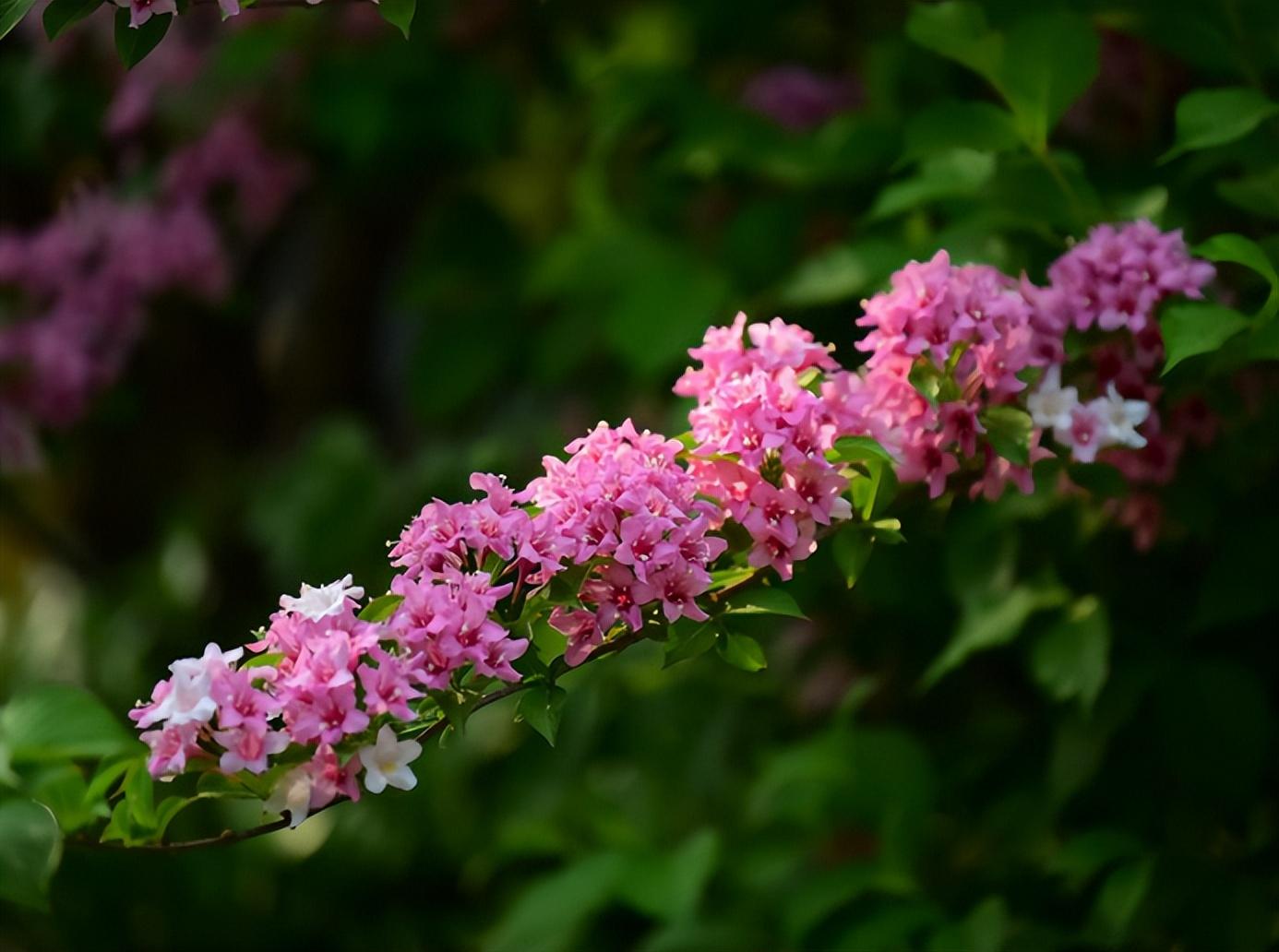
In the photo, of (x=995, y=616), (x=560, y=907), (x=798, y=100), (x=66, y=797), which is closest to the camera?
(x=66, y=797)

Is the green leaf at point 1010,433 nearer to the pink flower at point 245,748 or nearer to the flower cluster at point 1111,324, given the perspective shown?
the flower cluster at point 1111,324

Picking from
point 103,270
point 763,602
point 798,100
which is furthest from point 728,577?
point 103,270

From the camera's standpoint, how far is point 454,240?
6.15 feet

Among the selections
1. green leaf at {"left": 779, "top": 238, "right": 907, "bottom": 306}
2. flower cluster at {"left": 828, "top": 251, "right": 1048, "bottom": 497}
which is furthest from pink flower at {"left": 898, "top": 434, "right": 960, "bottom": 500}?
green leaf at {"left": 779, "top": 238, "right": 907, "bottom": 306}

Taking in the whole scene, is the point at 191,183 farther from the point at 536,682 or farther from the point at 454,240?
the point at 536,682

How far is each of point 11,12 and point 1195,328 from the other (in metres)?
0.66

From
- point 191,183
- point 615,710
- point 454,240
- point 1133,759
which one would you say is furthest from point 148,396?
point 1133,759

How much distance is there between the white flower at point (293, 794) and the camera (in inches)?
27.5

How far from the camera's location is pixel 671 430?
1322mm

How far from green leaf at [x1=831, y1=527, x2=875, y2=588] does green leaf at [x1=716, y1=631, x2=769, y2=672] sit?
3.2 inches

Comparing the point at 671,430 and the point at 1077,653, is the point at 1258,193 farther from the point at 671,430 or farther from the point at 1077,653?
the point at 671,430

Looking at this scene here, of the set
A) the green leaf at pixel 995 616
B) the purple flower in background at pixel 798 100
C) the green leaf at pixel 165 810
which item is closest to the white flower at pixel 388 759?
the green leaf at pixel 165 810

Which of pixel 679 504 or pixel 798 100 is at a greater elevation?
pixel 679 504

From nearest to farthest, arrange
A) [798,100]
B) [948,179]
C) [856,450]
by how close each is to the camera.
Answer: [856,450]
[948,179]
[798,100]
